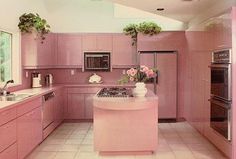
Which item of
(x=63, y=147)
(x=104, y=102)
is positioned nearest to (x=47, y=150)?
(x=63, y=147)

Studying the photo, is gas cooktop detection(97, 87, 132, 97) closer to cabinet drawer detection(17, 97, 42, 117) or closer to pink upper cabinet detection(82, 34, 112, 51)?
cabinet drawer detection(17, 97, 42, 117)

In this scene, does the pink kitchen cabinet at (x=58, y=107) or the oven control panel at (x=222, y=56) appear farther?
the pink kitchen cabinet at (x=58, y=107)

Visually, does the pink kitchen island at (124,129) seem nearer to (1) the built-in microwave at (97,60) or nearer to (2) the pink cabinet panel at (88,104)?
(2) the pink cabinet panel at (88,104)

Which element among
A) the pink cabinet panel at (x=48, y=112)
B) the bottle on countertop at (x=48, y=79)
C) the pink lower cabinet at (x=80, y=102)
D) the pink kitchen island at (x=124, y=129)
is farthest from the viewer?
the bottle on countertop at (x=48, y=79)

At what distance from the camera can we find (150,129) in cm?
439

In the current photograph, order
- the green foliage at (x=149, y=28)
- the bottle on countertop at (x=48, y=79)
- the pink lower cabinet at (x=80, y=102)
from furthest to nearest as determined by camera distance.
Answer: the bottle on countertop at (x=48, y=79) → the pink lower cabinet at (x=80, y=102) → the green foliage at (x=149, y=28)

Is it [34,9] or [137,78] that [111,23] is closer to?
[34,9]

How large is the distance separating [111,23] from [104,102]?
3788 mm

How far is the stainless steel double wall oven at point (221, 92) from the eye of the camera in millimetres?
4020

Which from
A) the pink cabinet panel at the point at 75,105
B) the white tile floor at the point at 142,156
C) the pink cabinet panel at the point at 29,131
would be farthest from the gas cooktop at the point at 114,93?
the pink cabinet panel at the point at 75,105

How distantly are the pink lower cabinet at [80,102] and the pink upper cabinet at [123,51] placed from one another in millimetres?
880

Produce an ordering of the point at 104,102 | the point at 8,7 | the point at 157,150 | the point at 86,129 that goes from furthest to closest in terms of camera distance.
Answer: the point at 86,129
the point at 8,7
the point at 157,150
the point at 104,102

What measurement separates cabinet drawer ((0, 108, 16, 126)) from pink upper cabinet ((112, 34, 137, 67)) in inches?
148

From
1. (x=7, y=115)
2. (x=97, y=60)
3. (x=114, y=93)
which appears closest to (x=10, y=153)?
(x=7, y=115)
